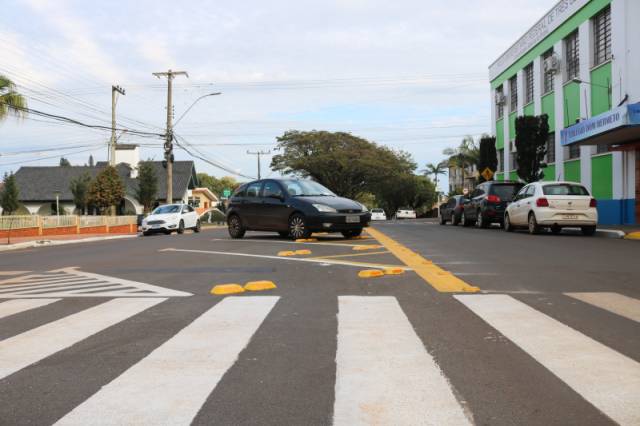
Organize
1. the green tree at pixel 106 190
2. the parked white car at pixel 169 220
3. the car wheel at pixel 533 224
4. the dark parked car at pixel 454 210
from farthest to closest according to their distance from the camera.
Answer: the green tree at pixel 106 190 → the parked white car at pixel 169 220 → the dark parked car at pixel 454 210 → the car wheel at pixel 533 224

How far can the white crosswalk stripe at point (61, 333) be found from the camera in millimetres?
3986

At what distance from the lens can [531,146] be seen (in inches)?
1062

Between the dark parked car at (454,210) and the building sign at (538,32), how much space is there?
31.7 feet

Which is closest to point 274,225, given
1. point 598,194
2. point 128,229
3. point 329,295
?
point 329,295

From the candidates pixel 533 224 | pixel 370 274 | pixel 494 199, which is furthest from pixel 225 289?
pixel 494 199

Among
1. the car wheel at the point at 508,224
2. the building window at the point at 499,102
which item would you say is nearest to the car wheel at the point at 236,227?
the car wheel at the point at 508,224

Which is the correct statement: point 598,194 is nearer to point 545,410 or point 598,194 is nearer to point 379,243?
point 379,243

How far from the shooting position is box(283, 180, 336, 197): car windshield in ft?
51.0

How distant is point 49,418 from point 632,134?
69.1ft

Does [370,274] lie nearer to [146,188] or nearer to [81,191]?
[146,188]

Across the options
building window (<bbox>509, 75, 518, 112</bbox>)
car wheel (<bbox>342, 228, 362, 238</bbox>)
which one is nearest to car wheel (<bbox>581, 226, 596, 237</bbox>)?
car wheel (<bbox>342, 228, 362, 238</bbox>)

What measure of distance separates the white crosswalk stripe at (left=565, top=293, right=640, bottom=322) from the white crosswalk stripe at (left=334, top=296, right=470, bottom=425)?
193 cm

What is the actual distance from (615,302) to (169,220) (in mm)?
22795

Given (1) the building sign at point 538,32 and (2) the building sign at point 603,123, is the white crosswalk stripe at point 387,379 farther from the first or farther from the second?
(1) the building sign at point 538,32
